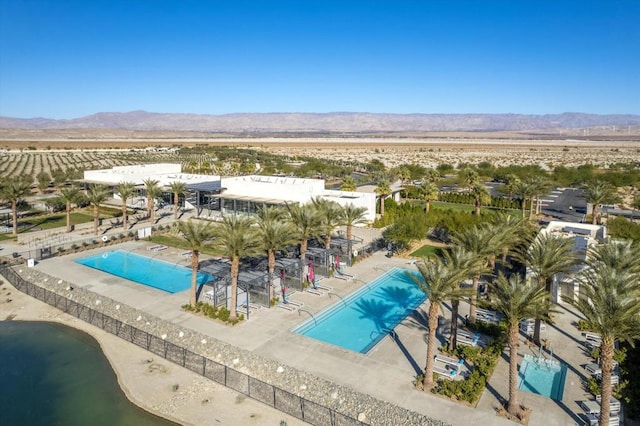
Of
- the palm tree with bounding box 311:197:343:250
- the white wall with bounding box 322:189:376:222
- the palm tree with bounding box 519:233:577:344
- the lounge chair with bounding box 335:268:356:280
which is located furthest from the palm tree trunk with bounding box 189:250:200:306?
the white wall with bounding box 322:189:376:222

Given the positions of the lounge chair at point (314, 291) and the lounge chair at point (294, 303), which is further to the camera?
the lounge chair at point (314, 291)

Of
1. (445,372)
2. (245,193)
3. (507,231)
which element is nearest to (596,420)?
(445,372)

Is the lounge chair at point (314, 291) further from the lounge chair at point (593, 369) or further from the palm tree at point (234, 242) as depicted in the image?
the lounge chair at point (593, 369)

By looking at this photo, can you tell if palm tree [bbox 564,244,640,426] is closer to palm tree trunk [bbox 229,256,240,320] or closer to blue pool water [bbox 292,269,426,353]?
blue pool water [bbox 292,269,426,353]

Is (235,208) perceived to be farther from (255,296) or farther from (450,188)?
(450,188)

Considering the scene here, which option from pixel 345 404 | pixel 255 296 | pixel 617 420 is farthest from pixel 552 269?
pixel 255 296

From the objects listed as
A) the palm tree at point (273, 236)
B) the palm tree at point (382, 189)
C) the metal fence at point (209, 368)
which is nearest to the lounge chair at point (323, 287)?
the palm tree at point (273, 236)
